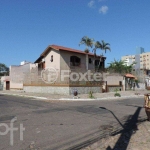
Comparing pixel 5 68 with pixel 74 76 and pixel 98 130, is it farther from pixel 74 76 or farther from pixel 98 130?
pixel 98 130

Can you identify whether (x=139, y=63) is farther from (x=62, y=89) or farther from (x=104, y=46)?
(x=62, y=89)

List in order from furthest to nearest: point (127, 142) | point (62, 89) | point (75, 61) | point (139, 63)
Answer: point (139, 63), point (75, 61), point (62, 89), point (127, 142)

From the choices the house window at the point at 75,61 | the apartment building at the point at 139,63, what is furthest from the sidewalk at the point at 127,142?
the apartment building at the point at 139,63

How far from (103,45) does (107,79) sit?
11209mm

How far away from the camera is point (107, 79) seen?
108 ft

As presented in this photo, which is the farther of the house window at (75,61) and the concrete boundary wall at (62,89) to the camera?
the house window at (75,61)

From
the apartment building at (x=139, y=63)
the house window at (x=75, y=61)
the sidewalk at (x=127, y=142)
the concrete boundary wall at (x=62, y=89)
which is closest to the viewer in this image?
the sidewalk at (x=127, y=142)

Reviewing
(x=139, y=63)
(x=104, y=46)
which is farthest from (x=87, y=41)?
(x=139, y=63)

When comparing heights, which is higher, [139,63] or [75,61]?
[139,63]

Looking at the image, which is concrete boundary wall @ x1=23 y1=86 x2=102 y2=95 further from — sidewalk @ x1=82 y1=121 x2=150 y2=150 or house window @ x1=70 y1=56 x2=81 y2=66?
sidewalk @ x1=82 y1=121 x2=150 y2=150

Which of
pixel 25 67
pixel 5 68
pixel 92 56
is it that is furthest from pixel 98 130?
pixel 5 68

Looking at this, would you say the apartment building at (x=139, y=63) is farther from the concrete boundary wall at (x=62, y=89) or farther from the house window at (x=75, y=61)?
the concrete boundary wall at (x=62, y=89)

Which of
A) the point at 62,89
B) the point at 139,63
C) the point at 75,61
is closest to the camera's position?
the point at 62,89

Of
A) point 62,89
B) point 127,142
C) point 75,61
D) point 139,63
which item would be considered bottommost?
point 127,142
